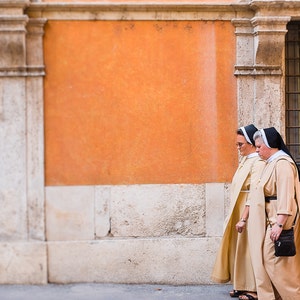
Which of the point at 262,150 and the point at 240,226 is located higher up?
the point at 262,150

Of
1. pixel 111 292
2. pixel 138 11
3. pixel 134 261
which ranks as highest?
pixel 138 11

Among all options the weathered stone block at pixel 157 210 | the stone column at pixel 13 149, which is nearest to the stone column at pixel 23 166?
the stone column at pixel 13 149

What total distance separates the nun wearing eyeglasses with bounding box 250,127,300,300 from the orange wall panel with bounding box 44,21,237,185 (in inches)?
53.4

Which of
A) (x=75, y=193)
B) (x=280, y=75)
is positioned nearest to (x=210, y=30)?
(x=280, y=75)

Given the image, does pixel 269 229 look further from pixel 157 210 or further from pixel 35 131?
pixel 35 131

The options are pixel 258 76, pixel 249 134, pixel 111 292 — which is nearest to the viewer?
pixel 249 134

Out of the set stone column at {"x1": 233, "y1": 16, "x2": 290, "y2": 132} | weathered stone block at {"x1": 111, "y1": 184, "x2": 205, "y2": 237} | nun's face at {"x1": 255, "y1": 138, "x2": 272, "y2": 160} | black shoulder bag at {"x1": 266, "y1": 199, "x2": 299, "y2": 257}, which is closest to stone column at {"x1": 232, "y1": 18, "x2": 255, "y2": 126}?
stone column at {"x1": 233, "y1": 16, "x2": 290, "y2": 132}

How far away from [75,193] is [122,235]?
702 mm

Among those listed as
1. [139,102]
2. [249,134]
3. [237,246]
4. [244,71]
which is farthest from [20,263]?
[244,71]

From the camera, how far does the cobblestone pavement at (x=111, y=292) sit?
7.73 m

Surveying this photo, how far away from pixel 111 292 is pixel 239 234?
1524mm

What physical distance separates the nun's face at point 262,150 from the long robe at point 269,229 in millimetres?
78

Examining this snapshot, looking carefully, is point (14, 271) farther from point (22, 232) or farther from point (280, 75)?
point (280, 75)

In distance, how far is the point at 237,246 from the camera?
7.56 meters
